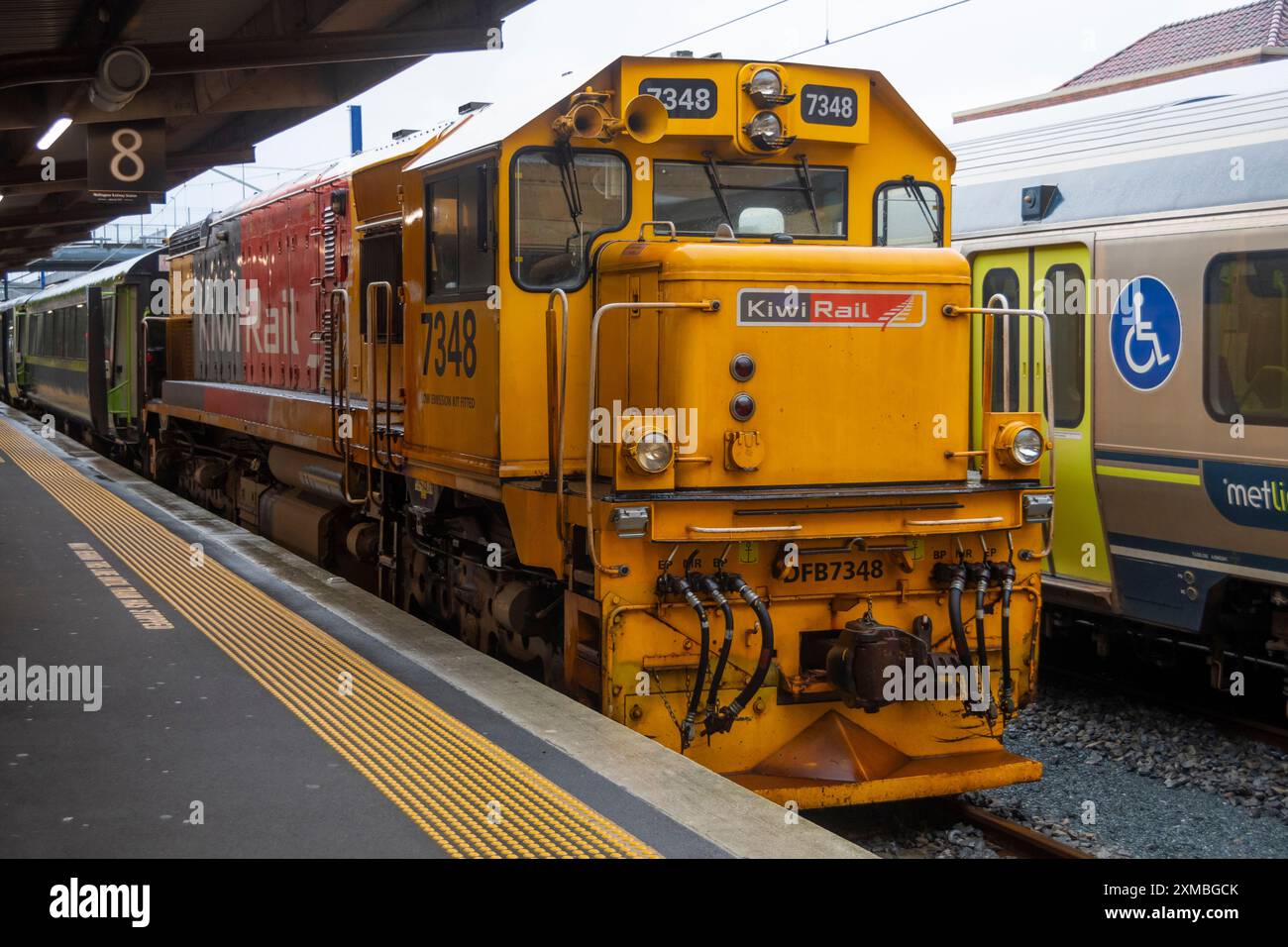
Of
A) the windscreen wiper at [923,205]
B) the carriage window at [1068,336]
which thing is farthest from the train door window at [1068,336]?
the windscreen wiper at [923,205]

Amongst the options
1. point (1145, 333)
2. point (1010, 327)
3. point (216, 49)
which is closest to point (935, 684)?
point (1145, 333)

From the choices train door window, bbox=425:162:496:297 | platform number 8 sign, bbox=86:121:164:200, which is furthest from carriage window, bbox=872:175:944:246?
platform number 8 sign, bbox=86:121:164:200

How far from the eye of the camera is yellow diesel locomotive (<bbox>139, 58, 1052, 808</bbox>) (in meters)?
5.64

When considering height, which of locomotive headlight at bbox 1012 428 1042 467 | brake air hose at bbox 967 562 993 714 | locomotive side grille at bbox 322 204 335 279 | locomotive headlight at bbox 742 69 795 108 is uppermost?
locomotive headlight at bbox 742 69 795 108

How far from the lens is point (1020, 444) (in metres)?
6.11

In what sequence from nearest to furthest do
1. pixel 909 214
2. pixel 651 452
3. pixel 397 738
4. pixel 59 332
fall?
pixel 397 738 < pixel 651 452 < pixel 909 214 < pixel 59 332

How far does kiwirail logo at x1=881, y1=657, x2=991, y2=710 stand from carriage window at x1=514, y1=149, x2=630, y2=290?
239cm

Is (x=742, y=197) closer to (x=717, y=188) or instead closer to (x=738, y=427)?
(x=717, y=188)

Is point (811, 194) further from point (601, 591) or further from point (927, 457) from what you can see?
point (601, 591)

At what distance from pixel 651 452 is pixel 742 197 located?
1627 millimetres

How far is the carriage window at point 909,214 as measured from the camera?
6.68 m

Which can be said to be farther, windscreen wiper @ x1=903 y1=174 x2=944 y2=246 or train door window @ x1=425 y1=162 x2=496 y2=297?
windscreen wiper @ x1=903 y1=174 x2=944 y2=246

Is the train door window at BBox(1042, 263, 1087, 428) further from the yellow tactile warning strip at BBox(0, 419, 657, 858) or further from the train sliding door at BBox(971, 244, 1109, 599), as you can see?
the yellow tactile warning strip at BBox(0, 419, 657, 858)

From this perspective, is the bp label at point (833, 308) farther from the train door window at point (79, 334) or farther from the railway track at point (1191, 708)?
the train door window at point (79, 334)
